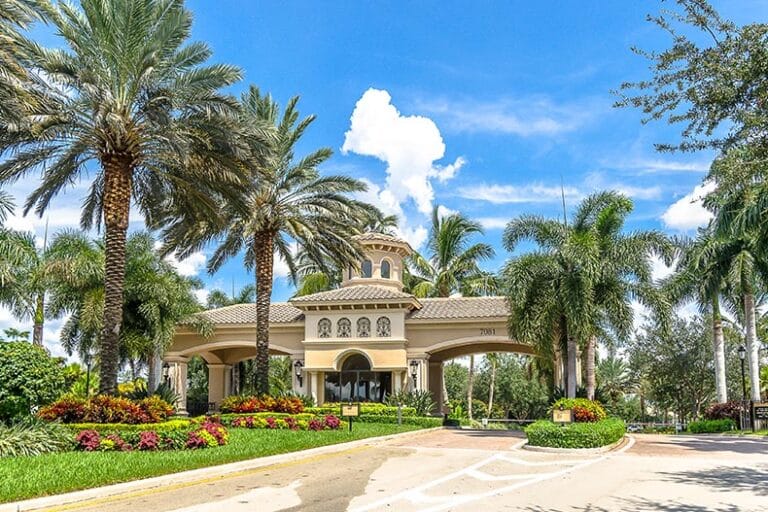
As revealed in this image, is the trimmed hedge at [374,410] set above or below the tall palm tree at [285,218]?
below

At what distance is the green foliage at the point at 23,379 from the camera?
1549 cm

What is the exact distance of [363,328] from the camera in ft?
113

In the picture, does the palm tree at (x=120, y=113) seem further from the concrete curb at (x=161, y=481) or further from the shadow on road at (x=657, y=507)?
the shadow on road at (x=657, y=507)

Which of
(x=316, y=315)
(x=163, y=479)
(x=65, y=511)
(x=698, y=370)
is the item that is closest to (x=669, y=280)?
(x=698, y=370)

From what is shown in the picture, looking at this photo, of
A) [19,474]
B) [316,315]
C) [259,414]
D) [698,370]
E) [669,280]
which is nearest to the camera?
[19,474]

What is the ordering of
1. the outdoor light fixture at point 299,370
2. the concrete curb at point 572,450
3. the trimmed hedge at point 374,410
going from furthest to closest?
the outdoor light fixture at point 299,370, the trimmed hedge at point 374,410, the concrete curb at point 572,450

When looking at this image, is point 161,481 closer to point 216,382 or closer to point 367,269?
point 367,269

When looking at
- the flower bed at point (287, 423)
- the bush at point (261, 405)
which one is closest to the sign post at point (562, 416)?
the flower bed at point (287, 423)

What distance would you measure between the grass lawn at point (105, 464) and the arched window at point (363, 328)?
16.9 metres

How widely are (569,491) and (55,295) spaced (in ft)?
85.1

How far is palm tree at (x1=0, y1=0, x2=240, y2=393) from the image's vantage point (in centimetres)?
1802

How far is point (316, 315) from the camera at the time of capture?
34.9m

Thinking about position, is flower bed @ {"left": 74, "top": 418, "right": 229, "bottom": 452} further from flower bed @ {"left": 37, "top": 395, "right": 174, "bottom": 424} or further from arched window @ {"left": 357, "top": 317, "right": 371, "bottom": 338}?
arched window @ {"left": 357, "top": 317, "right": 371, "bottom": 338}

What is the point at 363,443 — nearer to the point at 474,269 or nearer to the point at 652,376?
the point at 474,269
